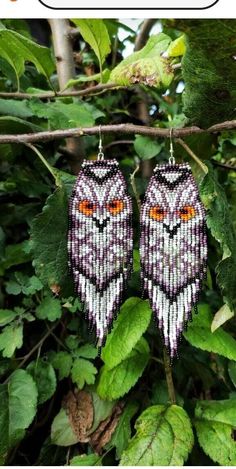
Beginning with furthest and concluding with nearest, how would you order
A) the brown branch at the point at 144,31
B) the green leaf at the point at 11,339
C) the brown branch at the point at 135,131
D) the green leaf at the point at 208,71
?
the brown branch at the point at 144,31 < the green leaf at the point at 11,339 < the brown branch at the point at 135,131 < the green leaf at the point at 208,71

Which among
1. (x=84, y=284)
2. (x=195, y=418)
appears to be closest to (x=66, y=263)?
(x=84, y=284)

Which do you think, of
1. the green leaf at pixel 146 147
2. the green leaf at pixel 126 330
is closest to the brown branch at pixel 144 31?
the green leaf at pixel 146 147

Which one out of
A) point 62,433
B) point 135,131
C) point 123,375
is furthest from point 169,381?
point 135,131

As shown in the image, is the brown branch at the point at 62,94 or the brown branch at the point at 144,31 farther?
the brown branch at the point at 144,31

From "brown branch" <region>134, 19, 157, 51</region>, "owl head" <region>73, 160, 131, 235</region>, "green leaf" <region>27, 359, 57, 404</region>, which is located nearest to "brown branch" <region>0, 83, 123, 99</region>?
"owl head" <region>73, 160, 131, 235</region>

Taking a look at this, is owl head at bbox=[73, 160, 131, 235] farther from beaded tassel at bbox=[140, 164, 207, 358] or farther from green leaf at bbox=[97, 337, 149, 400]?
green leaf at bbox=[97, 337, 149, 400]

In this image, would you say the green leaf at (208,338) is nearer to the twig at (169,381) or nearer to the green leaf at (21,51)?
the twig at (169,381)

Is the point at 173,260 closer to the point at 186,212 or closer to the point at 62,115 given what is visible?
the point at 186,212
